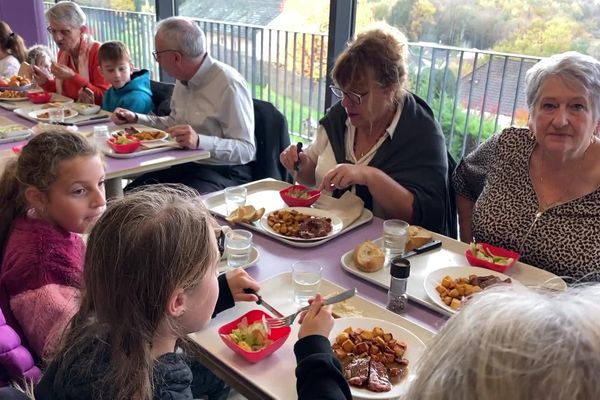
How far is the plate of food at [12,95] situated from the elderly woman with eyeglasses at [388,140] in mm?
2353

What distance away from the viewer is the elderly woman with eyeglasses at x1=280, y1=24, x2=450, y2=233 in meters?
1.89

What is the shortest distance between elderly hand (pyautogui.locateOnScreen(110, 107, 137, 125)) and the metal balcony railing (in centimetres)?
147

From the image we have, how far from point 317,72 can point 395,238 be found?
3.56 m

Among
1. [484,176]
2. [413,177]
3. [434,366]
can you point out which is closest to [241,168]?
[413,177]

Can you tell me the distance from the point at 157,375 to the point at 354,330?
1.44ft

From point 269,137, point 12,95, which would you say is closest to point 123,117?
point 269,137

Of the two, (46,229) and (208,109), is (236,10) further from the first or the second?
(46,229)

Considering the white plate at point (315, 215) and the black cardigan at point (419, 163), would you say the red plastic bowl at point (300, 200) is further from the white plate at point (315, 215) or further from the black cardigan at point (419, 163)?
the black cardigan at point (419, 163)

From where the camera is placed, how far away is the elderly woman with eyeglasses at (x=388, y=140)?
1894 millimetres

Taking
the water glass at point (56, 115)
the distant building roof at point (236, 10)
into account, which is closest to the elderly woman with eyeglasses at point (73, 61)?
the water glass at point (56, 115)

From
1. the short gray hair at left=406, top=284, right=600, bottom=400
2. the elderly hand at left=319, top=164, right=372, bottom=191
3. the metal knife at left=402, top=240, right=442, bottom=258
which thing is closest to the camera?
the short gray hair at left=406, top=284, right=600, bottom=400

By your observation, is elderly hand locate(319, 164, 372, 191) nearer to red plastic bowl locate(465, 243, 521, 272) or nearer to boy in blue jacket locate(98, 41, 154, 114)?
red plastic bowl locate(465, 243, 521, 272)

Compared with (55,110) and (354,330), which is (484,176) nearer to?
(354,330)

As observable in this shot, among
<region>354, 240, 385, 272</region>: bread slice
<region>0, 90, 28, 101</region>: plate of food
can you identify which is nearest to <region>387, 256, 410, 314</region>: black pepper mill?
<region>354, 240, 385, 272</region>: bread slice
